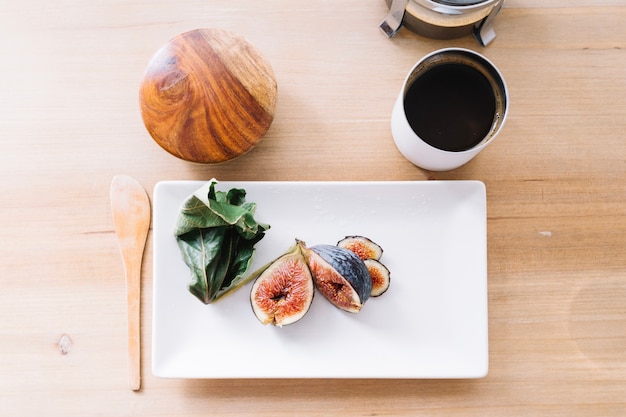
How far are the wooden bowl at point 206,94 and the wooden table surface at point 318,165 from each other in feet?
0.41

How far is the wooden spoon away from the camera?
93 centimetres

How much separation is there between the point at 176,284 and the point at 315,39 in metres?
0.47

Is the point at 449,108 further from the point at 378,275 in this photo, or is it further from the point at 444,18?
the point at 378,275

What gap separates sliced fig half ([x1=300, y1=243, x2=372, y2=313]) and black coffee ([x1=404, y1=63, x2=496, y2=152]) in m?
0.22

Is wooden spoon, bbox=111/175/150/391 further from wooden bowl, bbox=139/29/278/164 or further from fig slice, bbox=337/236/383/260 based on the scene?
fig slice, bbox=337/236/383/260

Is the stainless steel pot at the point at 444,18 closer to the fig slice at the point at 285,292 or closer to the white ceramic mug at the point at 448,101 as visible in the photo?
the white ceramic mug at the point at 448,101

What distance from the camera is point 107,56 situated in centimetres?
95

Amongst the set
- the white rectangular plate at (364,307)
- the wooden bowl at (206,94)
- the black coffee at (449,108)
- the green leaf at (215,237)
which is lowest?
the white rectangular plate at (364,307)

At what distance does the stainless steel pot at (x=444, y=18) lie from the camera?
0.81 m

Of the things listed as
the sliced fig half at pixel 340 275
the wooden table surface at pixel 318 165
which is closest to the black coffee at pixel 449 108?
the wooden table surface at pixel 318 165

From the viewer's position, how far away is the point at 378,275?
0.89 metres

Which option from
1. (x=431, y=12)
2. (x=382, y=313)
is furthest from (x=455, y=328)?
(x=431, y=12)

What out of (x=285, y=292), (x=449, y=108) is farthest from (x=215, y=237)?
(x=449, y=108)

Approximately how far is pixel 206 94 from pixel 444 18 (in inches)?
15.0
